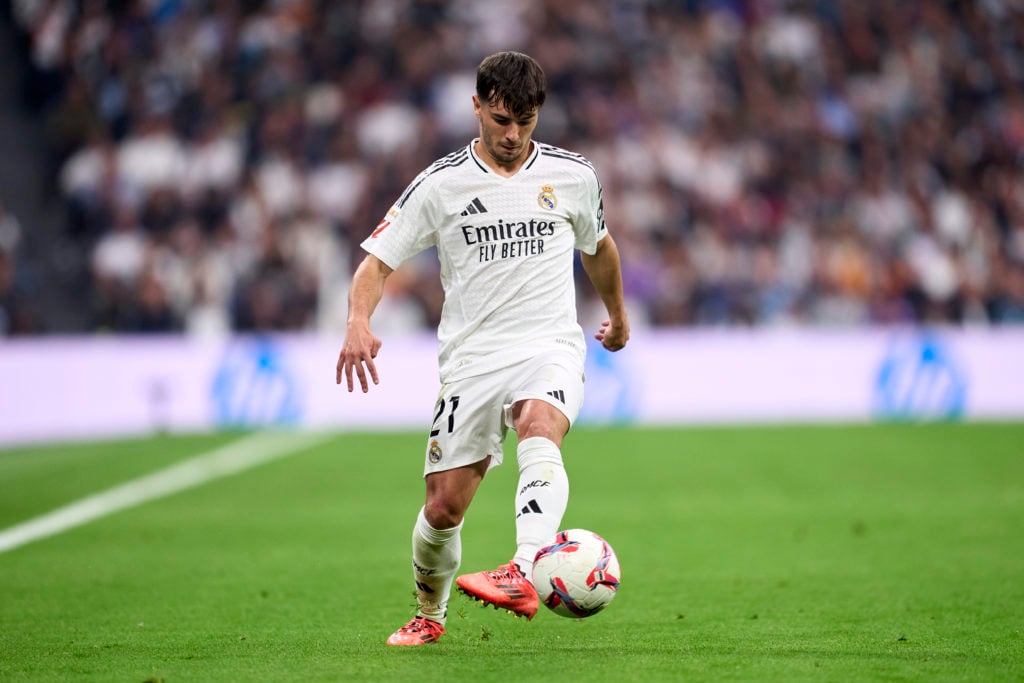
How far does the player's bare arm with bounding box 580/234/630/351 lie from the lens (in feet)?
19.4

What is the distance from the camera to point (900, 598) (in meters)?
6.68

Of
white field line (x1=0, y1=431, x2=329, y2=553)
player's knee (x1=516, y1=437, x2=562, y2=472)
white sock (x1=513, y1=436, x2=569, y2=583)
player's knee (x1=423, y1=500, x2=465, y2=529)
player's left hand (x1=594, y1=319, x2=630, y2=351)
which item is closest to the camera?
white sock (x1=513, y1=436, x2=569, y2=583)

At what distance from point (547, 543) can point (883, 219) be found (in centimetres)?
1730

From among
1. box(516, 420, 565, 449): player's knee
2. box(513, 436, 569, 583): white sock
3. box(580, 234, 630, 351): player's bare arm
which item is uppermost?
box(580, 234, 630, 351): player's bare arm

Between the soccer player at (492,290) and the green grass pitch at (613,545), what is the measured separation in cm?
69

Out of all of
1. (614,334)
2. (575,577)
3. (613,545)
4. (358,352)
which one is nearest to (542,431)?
(575,577)

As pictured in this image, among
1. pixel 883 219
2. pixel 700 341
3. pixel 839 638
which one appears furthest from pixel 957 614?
pixel 883 219

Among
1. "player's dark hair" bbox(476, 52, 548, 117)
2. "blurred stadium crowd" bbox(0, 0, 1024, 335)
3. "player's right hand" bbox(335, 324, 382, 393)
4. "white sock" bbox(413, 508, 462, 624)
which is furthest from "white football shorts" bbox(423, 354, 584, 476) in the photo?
"blurred stadium crowd" bbox(0, 0, 1024, 335)

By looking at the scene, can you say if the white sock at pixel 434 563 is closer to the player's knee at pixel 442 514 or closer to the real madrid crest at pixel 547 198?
the player's knee at pixel 442 514

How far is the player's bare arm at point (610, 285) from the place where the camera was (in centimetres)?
591

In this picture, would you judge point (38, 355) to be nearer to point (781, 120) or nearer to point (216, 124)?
point (216, 124)

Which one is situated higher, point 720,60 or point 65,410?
point 720,60

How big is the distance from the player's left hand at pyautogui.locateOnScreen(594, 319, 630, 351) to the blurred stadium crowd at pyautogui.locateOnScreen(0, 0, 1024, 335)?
41.3 feet

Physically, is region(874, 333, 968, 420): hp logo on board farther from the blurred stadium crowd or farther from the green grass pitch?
the green grass pitch
